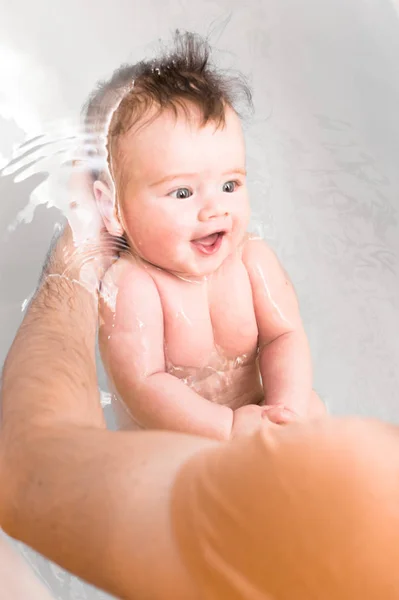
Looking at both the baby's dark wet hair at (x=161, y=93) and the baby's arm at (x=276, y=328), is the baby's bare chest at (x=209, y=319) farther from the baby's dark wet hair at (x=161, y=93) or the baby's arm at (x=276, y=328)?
the baby's dark wet hair at (x=161, y=93)

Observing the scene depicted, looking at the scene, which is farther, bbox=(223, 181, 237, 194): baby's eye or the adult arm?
bbox=(223, 181, 237, 194): baby's eye

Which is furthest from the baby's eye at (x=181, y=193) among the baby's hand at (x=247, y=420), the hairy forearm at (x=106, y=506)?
the hairy forearm at (x=106, y=506)

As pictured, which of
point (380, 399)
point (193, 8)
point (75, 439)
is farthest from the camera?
point (193, 8)

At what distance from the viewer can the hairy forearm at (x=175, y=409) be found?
0.77 meters

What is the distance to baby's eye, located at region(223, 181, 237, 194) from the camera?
831 millimetres

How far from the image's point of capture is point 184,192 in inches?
32.1

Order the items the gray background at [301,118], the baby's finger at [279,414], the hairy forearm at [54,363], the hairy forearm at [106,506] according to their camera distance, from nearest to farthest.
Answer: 1. the hairy forearm at [106,506]
2. the hairy forearm at [54,363]
3. the baby's finger at [279,414]
4. the gray background at [301,118]

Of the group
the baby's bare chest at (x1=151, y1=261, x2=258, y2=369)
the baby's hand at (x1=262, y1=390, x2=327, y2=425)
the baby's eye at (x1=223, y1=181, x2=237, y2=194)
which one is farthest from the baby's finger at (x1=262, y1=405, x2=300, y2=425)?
the baby's eye at (x1=223, y1=181, x2=237, y2=194)

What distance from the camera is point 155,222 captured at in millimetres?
819

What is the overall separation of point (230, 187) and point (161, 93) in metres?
0.12

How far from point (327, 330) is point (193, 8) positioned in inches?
21.8

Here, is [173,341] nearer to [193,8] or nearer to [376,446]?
[376,446]

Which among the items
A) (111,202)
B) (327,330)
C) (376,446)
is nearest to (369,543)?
(376,446)

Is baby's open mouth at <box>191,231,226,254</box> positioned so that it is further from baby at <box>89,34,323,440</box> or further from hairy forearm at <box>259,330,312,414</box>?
hairy forearm at <box>259,330,312,414</box>
